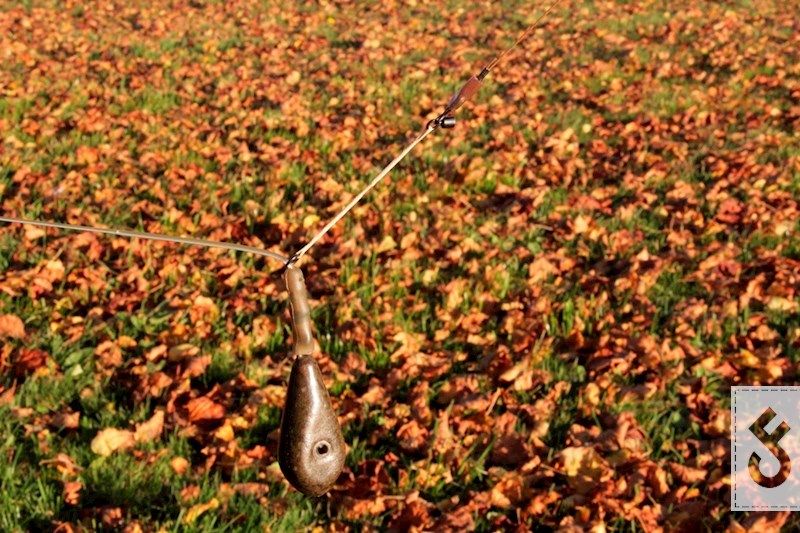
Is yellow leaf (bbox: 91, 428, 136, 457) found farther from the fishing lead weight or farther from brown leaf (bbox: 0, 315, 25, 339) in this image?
the fishing lead weight

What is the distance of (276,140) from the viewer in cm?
499

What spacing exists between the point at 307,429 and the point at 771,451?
1834 millimetres

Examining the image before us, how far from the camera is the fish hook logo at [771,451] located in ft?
7.94

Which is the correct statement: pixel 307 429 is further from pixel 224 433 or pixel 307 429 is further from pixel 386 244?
pixel 386 244

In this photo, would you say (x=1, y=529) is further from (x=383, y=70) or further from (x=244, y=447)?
(x=383, y=70)

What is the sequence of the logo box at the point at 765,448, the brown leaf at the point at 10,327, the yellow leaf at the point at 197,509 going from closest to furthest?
the yellow leaf at the point at 197,509, the logo box at the point at 765,448, the brown leaf at the point at 10,327

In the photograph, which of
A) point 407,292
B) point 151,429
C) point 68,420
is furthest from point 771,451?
point 68,420

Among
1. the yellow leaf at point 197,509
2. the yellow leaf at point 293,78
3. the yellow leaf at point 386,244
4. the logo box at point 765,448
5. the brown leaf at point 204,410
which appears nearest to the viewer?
the yellow leaf at point 197,509

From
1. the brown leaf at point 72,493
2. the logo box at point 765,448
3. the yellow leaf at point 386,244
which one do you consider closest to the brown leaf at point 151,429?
the brown leaf at point 72,493

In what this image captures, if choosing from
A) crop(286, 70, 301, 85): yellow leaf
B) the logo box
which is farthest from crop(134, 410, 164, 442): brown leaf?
crop(286, 70, 301, 85): yellow leaf

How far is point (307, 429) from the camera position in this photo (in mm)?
1400

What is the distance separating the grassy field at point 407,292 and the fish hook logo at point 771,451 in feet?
0.34

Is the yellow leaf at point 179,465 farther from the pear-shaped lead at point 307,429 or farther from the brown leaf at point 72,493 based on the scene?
the pear-shaped lead at point 307,429

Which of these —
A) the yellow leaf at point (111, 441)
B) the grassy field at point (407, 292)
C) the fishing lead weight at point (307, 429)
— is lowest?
the grassy field at point (407, 292)
